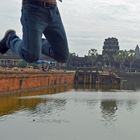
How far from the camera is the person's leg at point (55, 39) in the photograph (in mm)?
4461

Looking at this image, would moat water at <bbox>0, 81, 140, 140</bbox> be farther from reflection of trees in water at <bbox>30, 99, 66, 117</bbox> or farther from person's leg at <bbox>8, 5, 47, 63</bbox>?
person's leg at <bbox>8, 5, 47, 63</bbox>

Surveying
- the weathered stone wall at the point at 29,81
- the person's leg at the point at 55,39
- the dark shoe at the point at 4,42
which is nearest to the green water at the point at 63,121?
the weathered stone wall at the point at 29,81

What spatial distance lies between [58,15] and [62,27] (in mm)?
139

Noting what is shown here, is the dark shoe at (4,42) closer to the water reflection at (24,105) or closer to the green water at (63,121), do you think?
the green water at (63,121)

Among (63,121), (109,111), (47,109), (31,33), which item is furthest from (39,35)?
(109,111)

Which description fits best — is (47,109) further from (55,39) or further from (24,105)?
(55,39)

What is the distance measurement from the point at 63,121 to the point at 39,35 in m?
46.1

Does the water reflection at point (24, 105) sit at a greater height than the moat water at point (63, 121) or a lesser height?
greater

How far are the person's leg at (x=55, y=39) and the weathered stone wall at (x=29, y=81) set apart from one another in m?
66.3

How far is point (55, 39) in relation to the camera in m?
4.61

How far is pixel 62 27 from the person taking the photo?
4445mm

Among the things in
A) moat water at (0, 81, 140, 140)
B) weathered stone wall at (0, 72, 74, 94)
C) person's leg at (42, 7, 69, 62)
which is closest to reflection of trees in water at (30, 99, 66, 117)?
moat water at (0, 81, 140, 140)

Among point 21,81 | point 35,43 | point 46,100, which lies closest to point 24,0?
point 35,43

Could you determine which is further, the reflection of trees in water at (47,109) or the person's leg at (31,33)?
the reflection of trees in water at (47,109)
